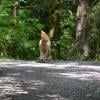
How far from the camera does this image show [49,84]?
10023 mm

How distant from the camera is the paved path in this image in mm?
8422

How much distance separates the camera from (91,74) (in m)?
12.3

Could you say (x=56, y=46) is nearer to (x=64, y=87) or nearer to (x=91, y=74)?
(x=91, y=74)

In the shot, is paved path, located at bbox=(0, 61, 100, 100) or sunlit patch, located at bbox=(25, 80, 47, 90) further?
sunlit patch, located at bbox=(25, 80, 47, 90)

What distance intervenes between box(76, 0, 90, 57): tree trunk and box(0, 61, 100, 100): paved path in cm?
897

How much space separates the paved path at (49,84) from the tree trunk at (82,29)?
29.4ft

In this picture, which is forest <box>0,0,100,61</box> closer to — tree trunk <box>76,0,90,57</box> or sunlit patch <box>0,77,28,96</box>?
tree trunk <box>76,0,90,57</box>

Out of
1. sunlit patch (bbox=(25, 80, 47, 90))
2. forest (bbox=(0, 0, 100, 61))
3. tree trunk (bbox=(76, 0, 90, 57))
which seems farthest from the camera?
tree trunk (bbox=(76, 0, 90, 57))

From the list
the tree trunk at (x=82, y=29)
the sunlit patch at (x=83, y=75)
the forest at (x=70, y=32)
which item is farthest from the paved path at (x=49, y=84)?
Answer: the tree trunk at (x=82, y=29)

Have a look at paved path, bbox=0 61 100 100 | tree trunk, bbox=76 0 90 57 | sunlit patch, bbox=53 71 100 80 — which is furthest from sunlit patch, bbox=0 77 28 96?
tree trunk, bbox=76 0 90 57

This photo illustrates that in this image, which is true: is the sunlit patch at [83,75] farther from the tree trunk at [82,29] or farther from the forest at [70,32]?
the tree trunk at [82,29]

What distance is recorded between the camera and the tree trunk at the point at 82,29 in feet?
74.1

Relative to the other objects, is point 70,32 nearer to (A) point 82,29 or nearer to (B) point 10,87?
(A) point 82,29

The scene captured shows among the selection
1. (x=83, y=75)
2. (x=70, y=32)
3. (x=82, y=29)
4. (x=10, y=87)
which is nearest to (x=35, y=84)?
(x=10, y=87)
